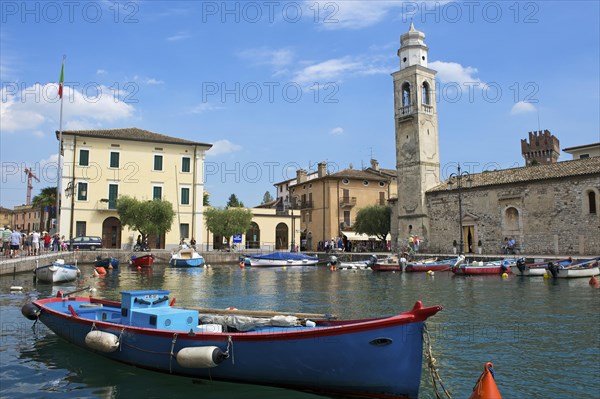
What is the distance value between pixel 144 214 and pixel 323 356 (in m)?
34.7

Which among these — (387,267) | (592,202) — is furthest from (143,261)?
(592,202)

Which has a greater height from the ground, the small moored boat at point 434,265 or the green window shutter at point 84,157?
the green window shutter at point 84,157

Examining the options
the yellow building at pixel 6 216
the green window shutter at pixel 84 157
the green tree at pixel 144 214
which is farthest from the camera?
the yellow building at pixel 6 216

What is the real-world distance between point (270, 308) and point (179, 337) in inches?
294

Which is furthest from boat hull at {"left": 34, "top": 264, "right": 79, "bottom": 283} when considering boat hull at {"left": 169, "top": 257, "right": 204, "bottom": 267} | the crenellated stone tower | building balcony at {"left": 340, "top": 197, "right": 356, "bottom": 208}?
the crenellated stone tower

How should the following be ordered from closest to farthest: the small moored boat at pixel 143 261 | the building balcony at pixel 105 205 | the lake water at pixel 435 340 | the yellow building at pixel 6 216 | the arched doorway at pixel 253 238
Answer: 1. the lake water at pixel 435 340
2. the small moored boat at pixel 143 261
3. the building balcony at pixel 105 205
4. the arched doorway at pixel 253 238
5. the yellow building at pixel 6 216

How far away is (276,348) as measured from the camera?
6.89m

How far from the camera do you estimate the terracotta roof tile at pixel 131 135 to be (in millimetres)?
40628

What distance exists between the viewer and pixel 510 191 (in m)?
34.4

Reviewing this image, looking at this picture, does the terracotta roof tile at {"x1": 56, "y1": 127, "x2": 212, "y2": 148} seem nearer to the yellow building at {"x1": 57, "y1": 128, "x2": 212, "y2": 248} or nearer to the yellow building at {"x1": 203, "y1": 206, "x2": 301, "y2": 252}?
the yellow building at {"x1": 57, "y1": 128, "x2": 212, "y2": 248}

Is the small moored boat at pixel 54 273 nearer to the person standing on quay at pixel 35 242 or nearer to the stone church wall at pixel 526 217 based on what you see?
the person standing on quay at pixel 35 242

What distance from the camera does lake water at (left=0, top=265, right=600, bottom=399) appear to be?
24.5 ft

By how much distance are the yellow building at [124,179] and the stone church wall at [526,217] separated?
70.1 ft

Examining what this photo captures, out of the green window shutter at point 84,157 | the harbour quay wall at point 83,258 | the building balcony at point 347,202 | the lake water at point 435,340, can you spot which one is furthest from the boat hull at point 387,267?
the green window shutter at point 84,157
